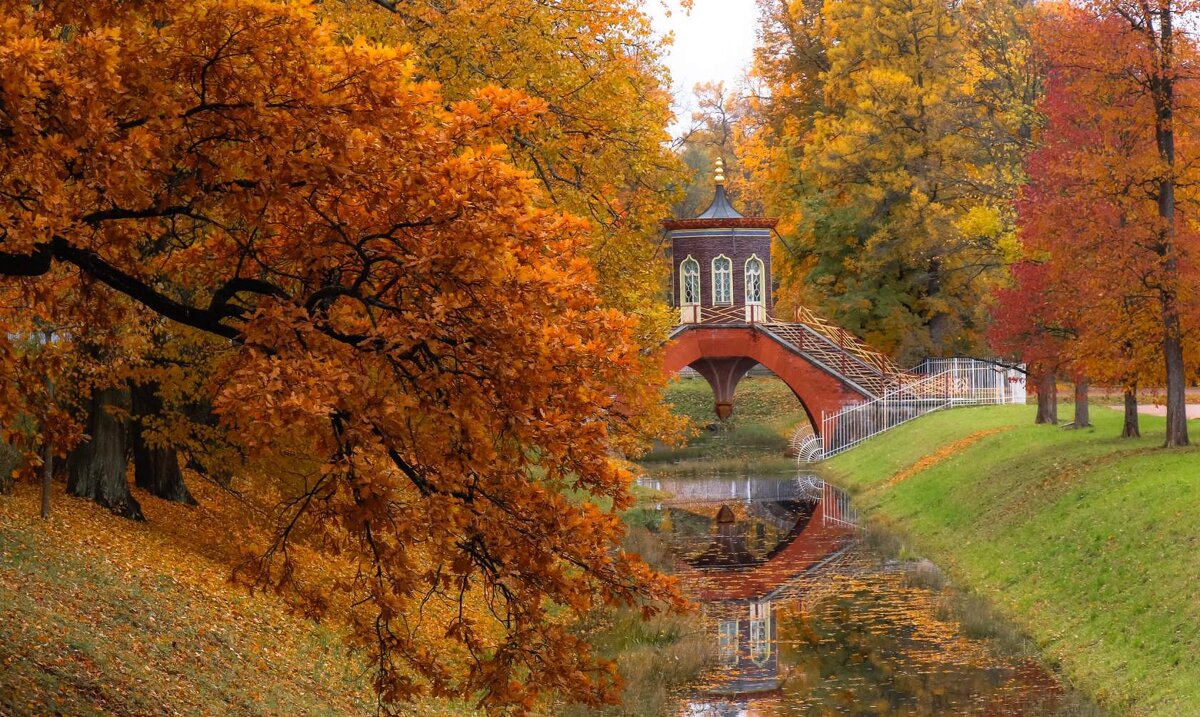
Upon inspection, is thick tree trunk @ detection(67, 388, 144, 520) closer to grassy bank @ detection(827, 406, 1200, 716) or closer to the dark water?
the dark water

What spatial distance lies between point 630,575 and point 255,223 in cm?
334

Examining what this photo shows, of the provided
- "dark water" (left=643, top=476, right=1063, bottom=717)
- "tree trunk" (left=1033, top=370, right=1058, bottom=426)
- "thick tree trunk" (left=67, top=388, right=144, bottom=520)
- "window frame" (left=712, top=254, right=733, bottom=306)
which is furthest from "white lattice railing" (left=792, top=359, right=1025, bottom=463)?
"thick tree trunk" (left=67, top=388, right=144, bottom=520)

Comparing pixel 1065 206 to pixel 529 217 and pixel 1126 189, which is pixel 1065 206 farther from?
pixel 529 217

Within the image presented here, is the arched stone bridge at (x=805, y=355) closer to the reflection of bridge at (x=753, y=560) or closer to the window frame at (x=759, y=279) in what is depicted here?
the window frame at (x=759, y=279)

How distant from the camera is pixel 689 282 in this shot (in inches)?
1928

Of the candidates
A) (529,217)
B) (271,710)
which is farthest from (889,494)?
(529,217)

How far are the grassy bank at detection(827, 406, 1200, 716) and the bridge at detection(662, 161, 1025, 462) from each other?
9708mm

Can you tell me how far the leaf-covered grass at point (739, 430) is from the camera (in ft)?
160

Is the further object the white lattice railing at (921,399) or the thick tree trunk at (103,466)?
the white lattice railing at (921,399)

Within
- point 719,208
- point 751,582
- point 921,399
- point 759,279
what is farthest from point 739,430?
point 751,582

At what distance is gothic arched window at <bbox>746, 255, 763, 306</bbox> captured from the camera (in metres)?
48.6

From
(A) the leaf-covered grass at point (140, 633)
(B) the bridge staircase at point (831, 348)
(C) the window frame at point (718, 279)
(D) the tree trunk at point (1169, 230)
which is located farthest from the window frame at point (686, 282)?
(A) the leaf-covered grass at point (140, 633)

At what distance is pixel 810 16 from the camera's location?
172 feet

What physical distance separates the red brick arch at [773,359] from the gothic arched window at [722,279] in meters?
1.42
